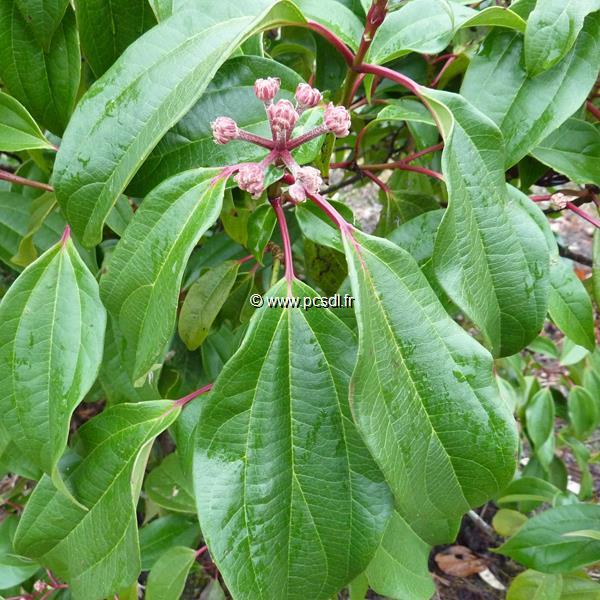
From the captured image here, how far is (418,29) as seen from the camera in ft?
1.85

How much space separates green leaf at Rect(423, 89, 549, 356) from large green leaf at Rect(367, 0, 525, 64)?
9cm

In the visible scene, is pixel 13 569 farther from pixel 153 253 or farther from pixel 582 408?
pixel 582 408

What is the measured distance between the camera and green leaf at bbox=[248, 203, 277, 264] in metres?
0.53

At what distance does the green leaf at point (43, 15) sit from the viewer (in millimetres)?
532

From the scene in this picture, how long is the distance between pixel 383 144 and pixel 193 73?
0.81m

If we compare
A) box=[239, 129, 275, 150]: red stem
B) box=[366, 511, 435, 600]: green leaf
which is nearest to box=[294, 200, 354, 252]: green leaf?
box=[239, 129, 275, 150]: red stem

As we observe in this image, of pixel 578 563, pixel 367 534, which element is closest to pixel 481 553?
pixel 578 563

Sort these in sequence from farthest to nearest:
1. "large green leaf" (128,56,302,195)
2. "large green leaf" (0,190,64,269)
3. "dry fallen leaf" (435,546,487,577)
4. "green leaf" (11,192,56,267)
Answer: "dry fallen leaf" (435,546,487,577) < "large green leaf" (0,190,64,269) < "green leaf" (11,192,56,267) < "large green leaf" (128,56,302,195)

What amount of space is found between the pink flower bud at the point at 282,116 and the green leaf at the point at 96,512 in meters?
0.31

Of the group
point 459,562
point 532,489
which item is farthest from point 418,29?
point 459,562

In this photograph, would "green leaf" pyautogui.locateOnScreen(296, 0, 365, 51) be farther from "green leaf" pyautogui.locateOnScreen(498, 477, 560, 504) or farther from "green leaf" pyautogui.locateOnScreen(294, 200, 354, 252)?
"green leaf" pyautogui.locateOnScreen(498, 477, 560, 504)

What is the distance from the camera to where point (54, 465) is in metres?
0.49

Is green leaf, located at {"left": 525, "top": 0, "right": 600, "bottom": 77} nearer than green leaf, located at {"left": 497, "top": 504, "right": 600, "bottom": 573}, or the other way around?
green leaf, located at {"left": 525, "top": 0, "right": 600, "bottom": 77}

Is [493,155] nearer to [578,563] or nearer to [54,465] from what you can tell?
[54,465]
